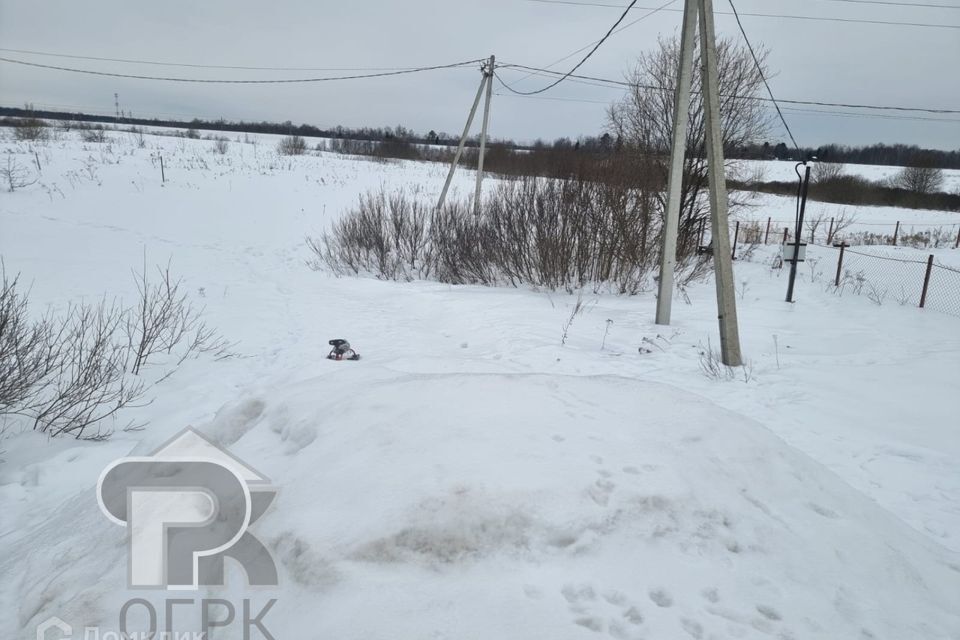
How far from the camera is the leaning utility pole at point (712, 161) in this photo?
554 centimetres

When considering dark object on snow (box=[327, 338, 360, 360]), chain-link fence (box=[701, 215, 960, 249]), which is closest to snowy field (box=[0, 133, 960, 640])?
dark object on snow (box=[327, 338, 360, 360])

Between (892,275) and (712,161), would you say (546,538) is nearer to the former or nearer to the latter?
(712,161)

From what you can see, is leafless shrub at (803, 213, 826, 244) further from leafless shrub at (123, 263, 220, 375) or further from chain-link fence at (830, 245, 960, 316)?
leafless shrub at (123, 263, 220, 375)

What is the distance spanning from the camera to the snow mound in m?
2.06

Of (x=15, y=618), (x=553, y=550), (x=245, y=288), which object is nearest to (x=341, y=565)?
(x=553, y=550)

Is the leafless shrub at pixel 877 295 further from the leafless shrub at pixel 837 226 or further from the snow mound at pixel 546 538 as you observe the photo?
the snow mound at pixel 546 538

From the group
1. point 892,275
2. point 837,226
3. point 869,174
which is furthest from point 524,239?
point 869,174

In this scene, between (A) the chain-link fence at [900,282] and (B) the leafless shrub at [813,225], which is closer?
(A) the chain-link fence at [900,282]

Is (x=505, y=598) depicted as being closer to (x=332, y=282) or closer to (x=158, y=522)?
(x=158, y=522)

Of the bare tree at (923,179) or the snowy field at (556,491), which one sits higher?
the bare tree at (923,179)

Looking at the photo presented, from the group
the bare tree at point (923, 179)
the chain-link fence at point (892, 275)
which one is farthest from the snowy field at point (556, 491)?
the bare tree at point (923, 179)

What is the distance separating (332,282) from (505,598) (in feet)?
34.0

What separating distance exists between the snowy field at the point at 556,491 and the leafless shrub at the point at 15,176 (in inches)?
841

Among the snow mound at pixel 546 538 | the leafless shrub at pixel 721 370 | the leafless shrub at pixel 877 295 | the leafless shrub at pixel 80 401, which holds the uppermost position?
the leafless shrub at pixel 877 295
